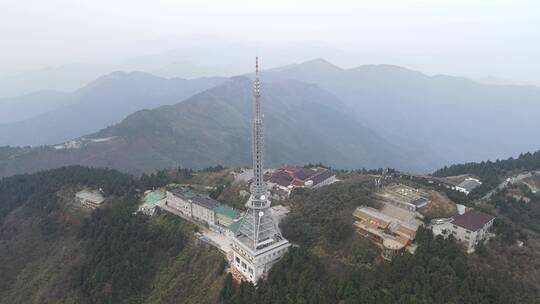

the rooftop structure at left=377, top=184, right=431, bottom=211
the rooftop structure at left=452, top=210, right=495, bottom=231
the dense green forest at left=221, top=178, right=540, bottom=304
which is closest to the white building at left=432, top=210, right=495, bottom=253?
the rooftop structure at left=452, top=210, right=495, bottom=231

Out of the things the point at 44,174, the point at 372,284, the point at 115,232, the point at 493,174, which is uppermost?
the point at 372,284

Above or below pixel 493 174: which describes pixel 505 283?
above

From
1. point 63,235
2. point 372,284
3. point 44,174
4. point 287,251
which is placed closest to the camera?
point 372,284

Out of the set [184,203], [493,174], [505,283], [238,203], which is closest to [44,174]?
[184,203]

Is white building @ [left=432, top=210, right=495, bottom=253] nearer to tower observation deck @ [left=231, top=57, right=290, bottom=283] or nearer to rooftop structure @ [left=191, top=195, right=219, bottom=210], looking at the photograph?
tower observation deck @ [left=231, top=57, right=290, bottom=283]

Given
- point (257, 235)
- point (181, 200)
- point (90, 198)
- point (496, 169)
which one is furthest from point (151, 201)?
point (496, 169)

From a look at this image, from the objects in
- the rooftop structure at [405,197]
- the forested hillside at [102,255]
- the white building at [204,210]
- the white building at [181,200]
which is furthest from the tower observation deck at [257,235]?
the white building at [181,200]

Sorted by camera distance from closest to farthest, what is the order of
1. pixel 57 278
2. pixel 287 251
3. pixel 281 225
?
pixel 287 251, pixel 281 225, pixel 57 278

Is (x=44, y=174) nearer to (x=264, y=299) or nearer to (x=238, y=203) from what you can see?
(x=238, y=203)
